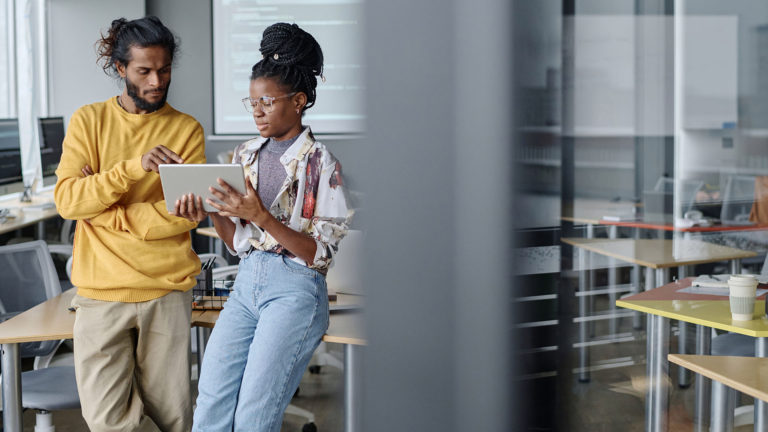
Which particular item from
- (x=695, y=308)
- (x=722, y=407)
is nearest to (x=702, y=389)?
(x=695, y=308)

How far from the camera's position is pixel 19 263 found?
2.98 meters

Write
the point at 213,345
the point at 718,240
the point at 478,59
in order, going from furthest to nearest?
the point at 718,240 → the point at 213,345 → the point at 478,59

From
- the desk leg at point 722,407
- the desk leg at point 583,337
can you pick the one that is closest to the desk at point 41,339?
the desk leg at point 722,407

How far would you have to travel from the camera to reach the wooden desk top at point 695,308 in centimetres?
220

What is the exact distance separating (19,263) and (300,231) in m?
1.56

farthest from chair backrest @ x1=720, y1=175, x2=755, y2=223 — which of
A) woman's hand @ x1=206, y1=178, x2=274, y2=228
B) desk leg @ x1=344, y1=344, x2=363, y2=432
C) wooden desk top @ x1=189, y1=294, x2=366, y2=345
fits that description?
woman's hand @ x1=206, y1=178, x2=274, y2=228

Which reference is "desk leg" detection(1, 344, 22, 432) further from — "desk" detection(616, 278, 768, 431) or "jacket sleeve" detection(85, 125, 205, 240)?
"desk" detection(616, 278, 768, 431)

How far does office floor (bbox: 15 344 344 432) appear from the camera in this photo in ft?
10.4

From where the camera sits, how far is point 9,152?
14.4ft

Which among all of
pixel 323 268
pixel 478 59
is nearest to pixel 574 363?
pixel 478 59

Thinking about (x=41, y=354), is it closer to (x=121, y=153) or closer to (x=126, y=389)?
(x=126, y=389)

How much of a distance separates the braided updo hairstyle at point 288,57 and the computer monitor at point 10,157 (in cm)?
289

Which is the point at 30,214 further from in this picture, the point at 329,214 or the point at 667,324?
the point at 667,324

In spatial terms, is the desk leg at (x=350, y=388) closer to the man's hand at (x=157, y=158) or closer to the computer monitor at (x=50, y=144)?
the man's hand at (x=157, y=158)
